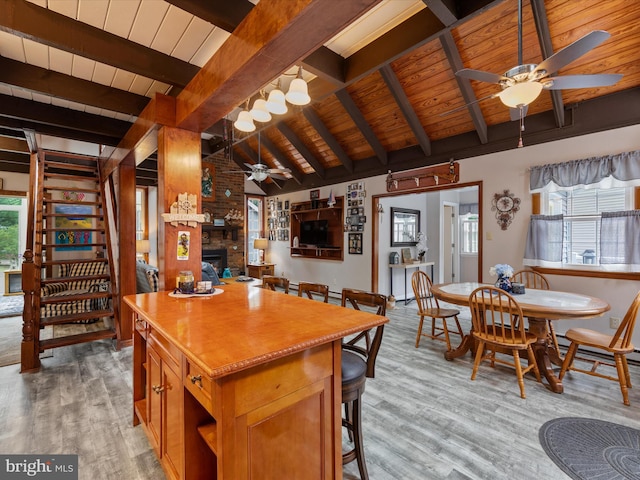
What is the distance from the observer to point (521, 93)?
2166mm

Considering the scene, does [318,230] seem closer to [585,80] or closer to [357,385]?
[585,80]

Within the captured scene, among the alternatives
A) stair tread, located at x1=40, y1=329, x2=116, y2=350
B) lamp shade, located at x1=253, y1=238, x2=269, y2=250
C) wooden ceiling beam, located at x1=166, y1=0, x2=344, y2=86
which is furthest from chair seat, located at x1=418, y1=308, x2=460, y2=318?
lamp shade, located at x1=253, y1=238, x2=269, y2=250

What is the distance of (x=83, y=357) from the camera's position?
341cm

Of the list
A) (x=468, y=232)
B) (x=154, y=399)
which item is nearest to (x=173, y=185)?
(x=154, y=399)

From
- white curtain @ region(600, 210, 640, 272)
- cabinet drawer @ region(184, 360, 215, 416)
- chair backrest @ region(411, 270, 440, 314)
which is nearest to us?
cabinet drawer @ region(184, 360, 215, 416)

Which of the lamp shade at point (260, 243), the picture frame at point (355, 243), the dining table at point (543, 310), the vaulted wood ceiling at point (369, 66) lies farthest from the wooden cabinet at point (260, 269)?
the dining table at point (543, 310)

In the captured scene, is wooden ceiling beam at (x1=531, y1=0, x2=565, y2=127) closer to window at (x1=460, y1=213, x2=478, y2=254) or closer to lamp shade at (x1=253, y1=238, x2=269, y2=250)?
window at (x1=460, y1=213, x2=478, y2=254)

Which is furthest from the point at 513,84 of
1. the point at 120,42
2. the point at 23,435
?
the point at 23,435

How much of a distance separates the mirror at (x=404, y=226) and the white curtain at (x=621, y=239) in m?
3.26

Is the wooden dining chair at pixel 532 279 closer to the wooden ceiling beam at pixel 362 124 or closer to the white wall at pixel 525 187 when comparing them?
the white wall at pixel 525 187

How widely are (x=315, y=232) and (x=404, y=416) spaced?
5235 mm

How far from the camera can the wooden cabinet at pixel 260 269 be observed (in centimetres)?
787

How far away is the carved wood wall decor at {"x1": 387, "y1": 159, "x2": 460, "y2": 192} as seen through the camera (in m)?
4.67

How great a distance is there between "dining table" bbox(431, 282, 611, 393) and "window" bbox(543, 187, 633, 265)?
3.02 feet
